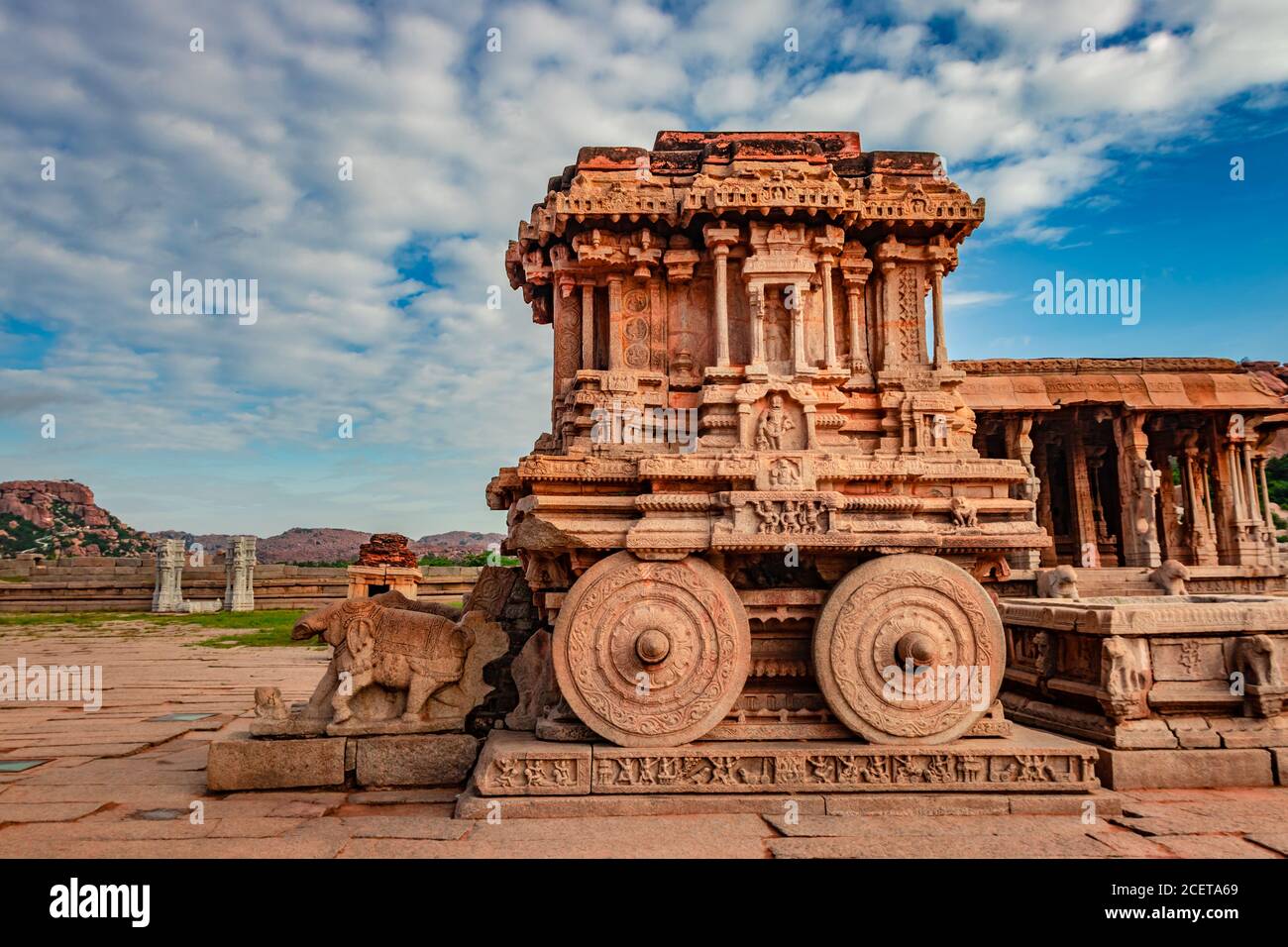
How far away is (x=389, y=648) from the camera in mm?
5805

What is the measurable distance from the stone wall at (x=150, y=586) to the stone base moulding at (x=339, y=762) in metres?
21.9

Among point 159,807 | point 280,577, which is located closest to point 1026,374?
point 159,807

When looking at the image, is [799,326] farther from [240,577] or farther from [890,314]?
[240,577]

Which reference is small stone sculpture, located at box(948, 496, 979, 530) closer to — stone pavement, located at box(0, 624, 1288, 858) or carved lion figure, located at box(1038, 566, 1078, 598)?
stone pavement, located at box(0, 624, 1288, 858)

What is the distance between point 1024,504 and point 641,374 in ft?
10.7

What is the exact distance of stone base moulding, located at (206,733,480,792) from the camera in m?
5.51

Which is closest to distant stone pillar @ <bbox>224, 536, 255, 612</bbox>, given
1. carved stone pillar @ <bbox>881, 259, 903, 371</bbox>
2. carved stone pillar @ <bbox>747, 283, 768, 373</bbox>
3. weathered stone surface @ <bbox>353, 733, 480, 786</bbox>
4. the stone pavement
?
the stone pavement

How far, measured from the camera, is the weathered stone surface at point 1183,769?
218 inches

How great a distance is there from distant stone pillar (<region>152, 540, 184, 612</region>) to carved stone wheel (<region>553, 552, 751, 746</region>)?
88.8 ft

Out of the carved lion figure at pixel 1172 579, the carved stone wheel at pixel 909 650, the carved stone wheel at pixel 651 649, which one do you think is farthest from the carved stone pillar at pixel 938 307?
the carved lion figure at pixel 1172 579

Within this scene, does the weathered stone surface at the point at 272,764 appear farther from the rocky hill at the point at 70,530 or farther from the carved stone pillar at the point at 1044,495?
Answer: the rocky hill at the point at 70,530

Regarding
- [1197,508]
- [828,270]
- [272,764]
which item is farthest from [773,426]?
[1197,508]

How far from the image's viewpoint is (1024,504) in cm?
570

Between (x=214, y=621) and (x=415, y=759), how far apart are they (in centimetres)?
2205
